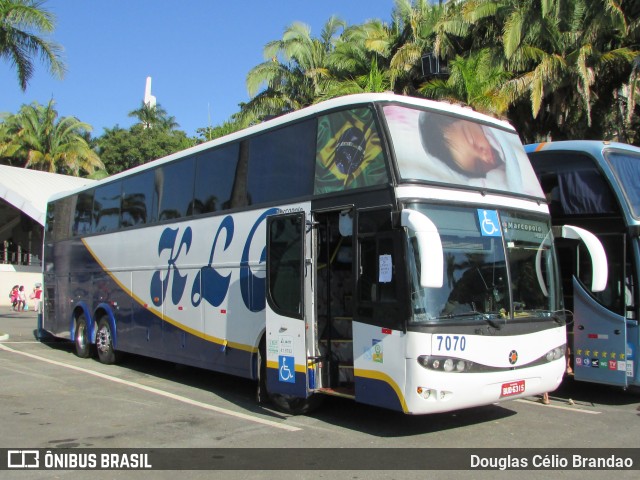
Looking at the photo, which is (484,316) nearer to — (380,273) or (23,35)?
(380,273)

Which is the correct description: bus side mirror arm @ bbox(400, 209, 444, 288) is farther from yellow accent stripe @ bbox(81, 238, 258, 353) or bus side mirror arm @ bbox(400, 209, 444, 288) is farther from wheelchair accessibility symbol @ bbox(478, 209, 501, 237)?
yellow accent stripe @ bbox(81, 238, 258, 353)

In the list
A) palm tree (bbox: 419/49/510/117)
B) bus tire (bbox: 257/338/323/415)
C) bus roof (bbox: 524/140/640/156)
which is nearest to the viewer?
bus tire (bbox: 257/338/323/415)

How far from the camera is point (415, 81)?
22.3m

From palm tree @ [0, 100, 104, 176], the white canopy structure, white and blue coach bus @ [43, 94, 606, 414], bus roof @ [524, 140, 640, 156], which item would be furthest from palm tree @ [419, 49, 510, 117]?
palm tree @ [0, 100, 104, 176]

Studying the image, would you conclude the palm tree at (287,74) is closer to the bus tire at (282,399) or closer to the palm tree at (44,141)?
the bus tire at (282,399)

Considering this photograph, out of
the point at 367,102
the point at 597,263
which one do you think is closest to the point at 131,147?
the point at 367,102

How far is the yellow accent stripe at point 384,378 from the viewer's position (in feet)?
21.1

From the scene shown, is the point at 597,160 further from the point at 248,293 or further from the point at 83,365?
the point at 83,365

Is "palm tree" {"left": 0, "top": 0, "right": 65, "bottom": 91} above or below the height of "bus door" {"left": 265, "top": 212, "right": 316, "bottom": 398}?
above

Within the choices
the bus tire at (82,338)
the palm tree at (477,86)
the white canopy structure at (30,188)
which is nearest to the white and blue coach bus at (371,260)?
the bus tire at (82,338)

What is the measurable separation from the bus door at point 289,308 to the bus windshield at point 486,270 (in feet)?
5.63

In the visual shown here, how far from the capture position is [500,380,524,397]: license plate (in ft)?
22.2

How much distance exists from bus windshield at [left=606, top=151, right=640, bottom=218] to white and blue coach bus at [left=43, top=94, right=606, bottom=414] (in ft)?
5.08

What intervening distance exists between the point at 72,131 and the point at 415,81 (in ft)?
108
